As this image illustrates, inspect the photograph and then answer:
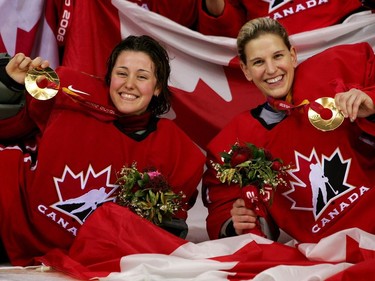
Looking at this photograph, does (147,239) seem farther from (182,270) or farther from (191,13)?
(191,13)

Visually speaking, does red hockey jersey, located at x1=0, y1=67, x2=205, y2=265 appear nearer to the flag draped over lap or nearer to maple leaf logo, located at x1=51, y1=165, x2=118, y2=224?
maple leaf logo, located at x1=51, y1=165, x2=118, y2=224

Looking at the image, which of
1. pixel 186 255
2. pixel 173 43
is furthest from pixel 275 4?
pixel 186 255

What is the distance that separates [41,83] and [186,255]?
2.34 feet

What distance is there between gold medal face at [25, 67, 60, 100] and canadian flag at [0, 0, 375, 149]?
1.38 ft

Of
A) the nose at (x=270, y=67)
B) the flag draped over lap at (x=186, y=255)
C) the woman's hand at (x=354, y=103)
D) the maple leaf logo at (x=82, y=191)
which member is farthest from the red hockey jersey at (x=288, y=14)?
the flag draped over lap at (x=186, y=255)

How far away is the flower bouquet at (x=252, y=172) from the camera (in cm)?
213

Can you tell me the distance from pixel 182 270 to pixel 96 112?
2.22ft

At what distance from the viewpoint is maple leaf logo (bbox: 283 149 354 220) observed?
7.43ft

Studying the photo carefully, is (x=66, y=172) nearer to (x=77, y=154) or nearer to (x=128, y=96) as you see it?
(x=77, y=154)

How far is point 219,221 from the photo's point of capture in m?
2.33

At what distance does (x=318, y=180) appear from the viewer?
7.48 feet

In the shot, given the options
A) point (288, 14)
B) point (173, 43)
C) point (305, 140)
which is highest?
point (288, 14)

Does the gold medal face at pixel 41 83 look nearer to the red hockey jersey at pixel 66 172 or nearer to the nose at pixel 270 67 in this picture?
the red hockey jersey at pixel 66 172

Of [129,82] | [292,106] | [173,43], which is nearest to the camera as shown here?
[292,106]
